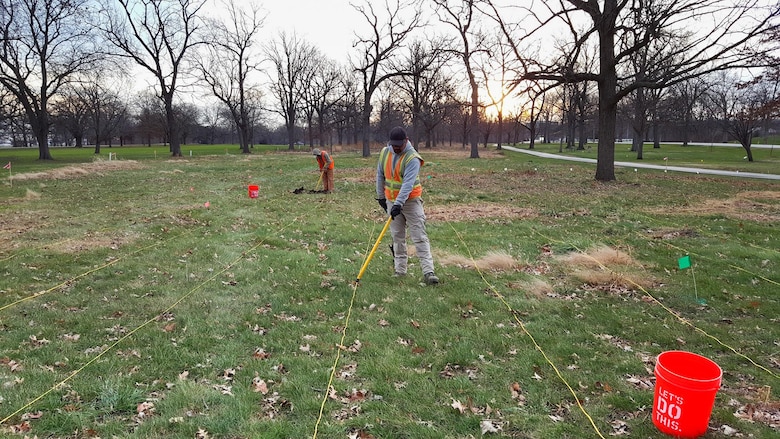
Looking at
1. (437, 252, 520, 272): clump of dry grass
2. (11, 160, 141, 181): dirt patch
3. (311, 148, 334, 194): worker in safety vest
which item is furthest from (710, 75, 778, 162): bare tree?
(11, 160, 141, 181): dirt patch

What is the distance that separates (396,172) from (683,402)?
439 cm

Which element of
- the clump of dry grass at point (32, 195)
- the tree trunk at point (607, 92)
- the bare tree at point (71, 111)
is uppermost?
the bare tree at point (71, 111)

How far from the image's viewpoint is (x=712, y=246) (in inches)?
340

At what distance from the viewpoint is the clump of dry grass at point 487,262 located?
24.7 feet

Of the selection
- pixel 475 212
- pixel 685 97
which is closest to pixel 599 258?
pixel 475 212

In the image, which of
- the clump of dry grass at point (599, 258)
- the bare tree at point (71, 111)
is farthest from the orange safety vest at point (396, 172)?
the bare tree at point (71, 111)

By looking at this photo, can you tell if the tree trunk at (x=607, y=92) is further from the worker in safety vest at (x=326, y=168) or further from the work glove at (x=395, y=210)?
the work glove at (x=395, y=210)

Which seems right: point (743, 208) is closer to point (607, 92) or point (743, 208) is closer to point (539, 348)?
point (607, 92)

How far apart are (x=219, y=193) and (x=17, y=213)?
18.6 ft

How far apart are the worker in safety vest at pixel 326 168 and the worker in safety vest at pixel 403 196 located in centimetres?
810

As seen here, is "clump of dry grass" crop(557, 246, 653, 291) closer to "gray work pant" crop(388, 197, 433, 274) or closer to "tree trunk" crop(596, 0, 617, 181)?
"gray work pant" crop(388, 197, 433, 274)

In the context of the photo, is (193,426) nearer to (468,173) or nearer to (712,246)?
(712,246)

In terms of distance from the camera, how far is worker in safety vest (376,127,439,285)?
6352 mm

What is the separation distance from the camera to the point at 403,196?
6.32m
